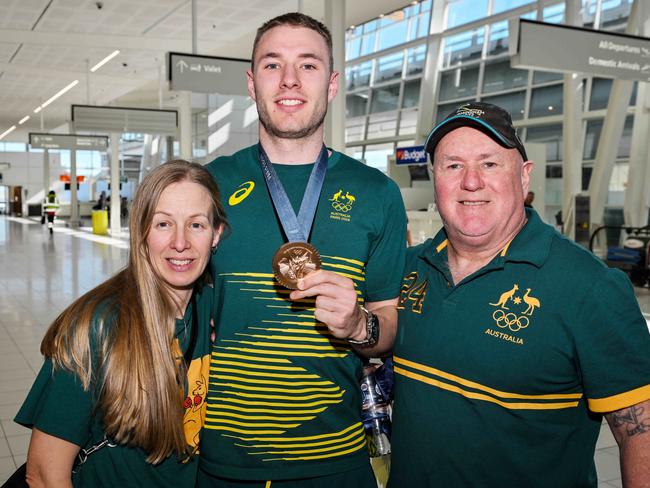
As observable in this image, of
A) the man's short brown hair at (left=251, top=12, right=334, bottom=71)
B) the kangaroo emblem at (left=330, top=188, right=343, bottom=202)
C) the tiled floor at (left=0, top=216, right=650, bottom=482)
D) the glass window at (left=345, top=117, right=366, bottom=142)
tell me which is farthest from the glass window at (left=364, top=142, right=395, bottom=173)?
the kangaroo emblem at (left=330, top=188, right=343, bottom=202)

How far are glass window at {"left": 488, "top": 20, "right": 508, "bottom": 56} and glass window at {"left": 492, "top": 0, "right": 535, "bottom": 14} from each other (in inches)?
14.2

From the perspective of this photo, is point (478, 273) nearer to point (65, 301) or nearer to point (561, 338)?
point (561, 338)

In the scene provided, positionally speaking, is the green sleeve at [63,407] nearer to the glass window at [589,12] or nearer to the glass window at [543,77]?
the glass window at [589,12]

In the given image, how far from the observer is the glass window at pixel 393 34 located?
68.9 ft

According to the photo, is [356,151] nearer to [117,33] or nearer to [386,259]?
[117,33]

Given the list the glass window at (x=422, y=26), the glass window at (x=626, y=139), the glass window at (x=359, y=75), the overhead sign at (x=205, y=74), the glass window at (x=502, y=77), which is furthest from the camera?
the glass window at (x=359, y=75)

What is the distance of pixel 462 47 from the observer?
1905 cm

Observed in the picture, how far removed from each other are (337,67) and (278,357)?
24.9 ft

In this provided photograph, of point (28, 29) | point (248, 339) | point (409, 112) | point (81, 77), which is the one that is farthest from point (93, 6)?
point (248, 339)

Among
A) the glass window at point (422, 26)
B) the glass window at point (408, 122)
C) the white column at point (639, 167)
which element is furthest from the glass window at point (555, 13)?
the glass window at point (408, 122)

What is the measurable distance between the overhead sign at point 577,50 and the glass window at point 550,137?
759cm

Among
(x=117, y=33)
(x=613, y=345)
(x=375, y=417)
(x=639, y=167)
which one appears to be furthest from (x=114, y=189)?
(x=613, y=345)

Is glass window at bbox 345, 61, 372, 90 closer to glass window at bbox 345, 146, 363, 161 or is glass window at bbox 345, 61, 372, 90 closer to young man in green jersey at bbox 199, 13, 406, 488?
glass window at bbox 345, 146, 363, 161

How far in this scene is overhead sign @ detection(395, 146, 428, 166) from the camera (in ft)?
54.5
